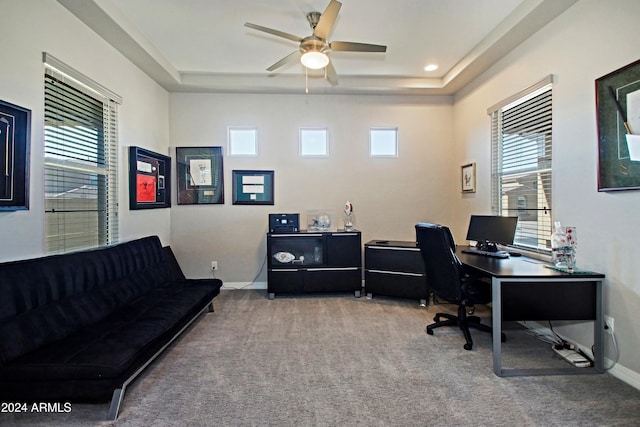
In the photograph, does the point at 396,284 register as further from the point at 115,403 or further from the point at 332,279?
the point at 115,403

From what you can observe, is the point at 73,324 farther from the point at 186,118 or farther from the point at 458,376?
the point at 186,118

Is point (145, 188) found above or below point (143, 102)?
below

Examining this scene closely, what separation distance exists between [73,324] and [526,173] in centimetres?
409

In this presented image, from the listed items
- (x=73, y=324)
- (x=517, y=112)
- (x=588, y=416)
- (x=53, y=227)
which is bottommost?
(x=588, y=416)

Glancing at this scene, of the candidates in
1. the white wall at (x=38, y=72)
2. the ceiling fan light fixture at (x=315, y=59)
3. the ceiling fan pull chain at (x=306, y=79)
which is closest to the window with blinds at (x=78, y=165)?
the white wall at (x=38, y=72)

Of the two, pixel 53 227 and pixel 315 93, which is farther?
pixel 315 93

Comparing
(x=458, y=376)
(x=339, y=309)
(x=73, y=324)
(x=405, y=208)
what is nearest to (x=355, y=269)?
(x=339, y=309)

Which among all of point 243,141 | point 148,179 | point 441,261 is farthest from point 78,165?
point 441,261

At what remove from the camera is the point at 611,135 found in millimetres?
2223

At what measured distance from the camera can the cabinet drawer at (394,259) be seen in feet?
12.6

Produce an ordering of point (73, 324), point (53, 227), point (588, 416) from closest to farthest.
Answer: point (588, 416) → point (73, 324) → point (53, 227)

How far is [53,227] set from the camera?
2.47 m

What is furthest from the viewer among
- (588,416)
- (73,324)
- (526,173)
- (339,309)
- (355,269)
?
(355,269)

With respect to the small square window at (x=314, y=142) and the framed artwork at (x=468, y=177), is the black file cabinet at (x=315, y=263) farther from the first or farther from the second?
the framed artwork at (x=468, y=177)
